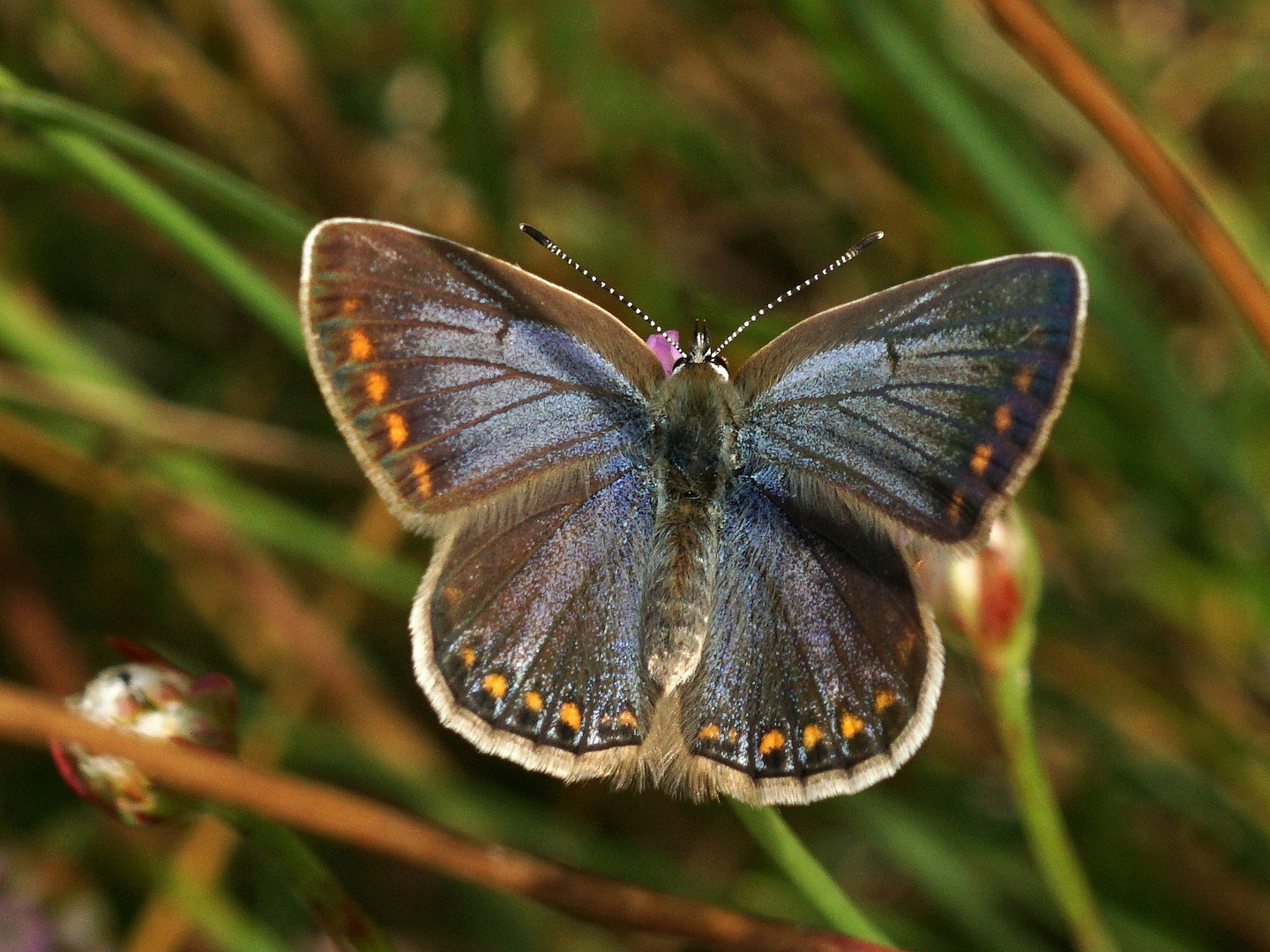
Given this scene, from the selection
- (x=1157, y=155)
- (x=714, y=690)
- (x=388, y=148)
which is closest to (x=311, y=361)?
(x=714, y=690)

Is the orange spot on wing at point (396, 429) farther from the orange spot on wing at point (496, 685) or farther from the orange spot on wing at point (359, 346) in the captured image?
the orange spot on wing at point (496, 685)

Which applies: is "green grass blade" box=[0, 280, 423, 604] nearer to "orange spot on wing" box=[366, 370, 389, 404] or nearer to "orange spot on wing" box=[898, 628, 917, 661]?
"orange spot on wing" box=[366, 370, 389, 404]

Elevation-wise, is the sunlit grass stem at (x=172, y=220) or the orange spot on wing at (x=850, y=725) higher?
the sunlit grass stem at (x=172, y=220)

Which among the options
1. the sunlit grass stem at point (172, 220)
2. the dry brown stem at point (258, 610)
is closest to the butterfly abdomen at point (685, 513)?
the sunlit grass stem at point (172, 220)

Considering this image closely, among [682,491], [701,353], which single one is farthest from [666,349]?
[682,491]

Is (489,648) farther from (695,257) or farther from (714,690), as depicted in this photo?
(695,257)

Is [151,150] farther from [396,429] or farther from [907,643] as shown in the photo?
[907,643]

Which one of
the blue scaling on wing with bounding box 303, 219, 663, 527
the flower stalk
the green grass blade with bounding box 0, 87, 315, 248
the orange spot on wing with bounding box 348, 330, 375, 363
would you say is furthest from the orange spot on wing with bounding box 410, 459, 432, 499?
the flower stalk
